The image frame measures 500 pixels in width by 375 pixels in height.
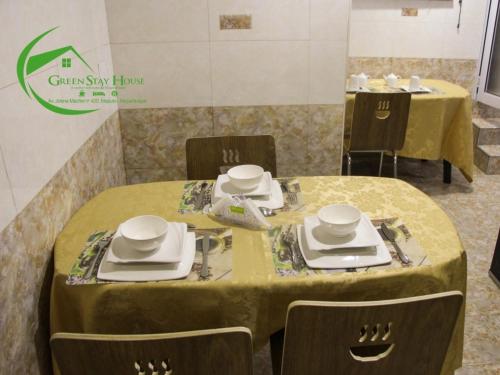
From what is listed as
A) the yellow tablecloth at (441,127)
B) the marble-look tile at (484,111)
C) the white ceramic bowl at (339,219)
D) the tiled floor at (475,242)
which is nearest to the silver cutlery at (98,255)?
the white ceramic bowl at (339,219)

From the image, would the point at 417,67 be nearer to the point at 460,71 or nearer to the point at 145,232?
the point at 460,71

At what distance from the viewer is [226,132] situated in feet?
Answer: 7.76

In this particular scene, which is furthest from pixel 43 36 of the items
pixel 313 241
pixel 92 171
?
pixel 313 241

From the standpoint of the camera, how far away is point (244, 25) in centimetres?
215

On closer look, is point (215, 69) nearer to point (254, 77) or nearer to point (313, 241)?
point (254, 77)

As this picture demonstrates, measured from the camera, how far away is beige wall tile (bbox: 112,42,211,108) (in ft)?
7.13

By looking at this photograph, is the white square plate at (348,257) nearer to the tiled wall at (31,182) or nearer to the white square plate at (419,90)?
the tiled wall at (31,182)

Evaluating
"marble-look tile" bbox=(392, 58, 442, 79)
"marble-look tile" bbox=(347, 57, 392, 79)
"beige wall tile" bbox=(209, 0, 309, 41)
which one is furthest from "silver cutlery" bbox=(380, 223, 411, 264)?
"marble-look tile" bbox=(392, 58, 442, 79)

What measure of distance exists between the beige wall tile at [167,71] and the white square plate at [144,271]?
1228 millimetres

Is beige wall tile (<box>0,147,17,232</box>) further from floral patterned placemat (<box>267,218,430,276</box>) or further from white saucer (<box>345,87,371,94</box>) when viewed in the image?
white saucer (<box>345,87,371,94</box>)

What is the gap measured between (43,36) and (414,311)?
1.34m

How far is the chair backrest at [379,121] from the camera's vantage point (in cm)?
271

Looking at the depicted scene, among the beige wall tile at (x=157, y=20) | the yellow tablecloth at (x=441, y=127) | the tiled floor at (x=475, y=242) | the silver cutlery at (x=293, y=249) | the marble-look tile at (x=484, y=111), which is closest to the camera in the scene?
the silver cutlery at (x=293, y=249)

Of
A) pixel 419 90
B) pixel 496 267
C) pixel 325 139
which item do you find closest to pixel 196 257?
pixel 325 139
